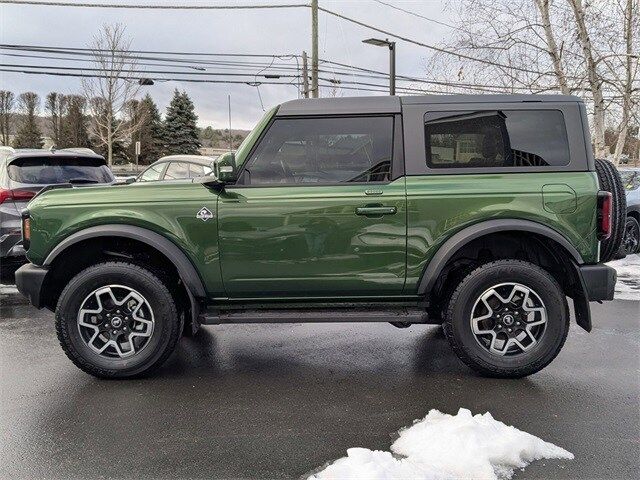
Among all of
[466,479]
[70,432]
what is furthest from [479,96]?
[70,432]

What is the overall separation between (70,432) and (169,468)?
80 cm

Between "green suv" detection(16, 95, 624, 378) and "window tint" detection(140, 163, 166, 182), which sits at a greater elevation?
"window tint" detection(140, 163, 166, 182)

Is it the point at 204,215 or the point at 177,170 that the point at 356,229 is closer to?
the point at 204,215

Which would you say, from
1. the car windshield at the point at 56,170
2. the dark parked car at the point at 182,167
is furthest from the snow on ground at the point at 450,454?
the dark parked car at the point at 182,167

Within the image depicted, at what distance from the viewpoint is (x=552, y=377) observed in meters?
3.85

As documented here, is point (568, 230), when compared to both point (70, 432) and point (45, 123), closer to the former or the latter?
point (70, 432)

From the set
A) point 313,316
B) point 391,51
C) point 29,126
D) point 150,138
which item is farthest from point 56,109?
point 313,316

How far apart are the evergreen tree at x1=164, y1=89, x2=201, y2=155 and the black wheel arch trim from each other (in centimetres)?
4717

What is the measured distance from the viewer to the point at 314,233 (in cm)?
367

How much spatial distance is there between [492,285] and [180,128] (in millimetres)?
49456

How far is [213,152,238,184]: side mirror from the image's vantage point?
12.0 ft

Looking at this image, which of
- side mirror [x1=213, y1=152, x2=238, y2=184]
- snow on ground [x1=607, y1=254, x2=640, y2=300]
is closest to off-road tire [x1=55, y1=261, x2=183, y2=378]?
side mirror [x1=213, y1=152, x2=238, y2=184]

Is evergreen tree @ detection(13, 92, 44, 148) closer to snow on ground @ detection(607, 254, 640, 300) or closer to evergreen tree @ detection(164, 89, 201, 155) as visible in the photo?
evergreen tree @ detection(164, 89, 201, 155)

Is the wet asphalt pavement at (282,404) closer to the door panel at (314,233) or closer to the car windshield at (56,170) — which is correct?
the door panel at (314,233)
